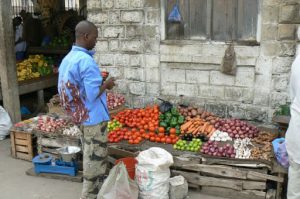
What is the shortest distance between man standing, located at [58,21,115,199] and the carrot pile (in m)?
1.71

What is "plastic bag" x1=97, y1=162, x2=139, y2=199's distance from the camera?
13.5 feet

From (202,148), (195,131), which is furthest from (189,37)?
(202,148)

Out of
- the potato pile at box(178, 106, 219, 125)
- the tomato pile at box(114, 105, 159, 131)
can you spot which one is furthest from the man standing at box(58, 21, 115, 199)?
the potato pile at box(178, 106, 219, 125)

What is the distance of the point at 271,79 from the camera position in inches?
226

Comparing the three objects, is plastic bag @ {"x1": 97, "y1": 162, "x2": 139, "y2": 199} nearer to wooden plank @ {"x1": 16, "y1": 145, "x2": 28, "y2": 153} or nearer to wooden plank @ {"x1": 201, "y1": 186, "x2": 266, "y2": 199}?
wooden plank @ {"x1": 201, "y1": 186, "x2": 266, "y2": 199}

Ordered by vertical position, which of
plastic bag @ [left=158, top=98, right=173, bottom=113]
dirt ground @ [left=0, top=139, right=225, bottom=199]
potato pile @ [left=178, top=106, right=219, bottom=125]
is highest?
Result: plastic bag @ [left=158, top=98, right=173, bottom=113]

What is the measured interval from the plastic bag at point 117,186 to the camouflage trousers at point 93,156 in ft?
0.73

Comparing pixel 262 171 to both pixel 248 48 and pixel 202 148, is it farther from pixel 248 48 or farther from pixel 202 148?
pixel 248 48

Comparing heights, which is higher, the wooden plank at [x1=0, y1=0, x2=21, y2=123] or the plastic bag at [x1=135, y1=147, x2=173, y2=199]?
the wooden plank at [x1=0, y1=0, x2=21, y2=123]

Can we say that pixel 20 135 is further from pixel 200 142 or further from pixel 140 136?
pixel 200 142

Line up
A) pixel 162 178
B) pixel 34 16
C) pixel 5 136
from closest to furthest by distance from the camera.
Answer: pixel 162 178
pixel 5 136
pixel 34 16

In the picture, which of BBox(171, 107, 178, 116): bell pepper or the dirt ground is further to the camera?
BBox(171, 107, 178, 116): bell pepper

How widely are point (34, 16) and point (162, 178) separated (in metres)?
10.4

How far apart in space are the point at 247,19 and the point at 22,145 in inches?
175
